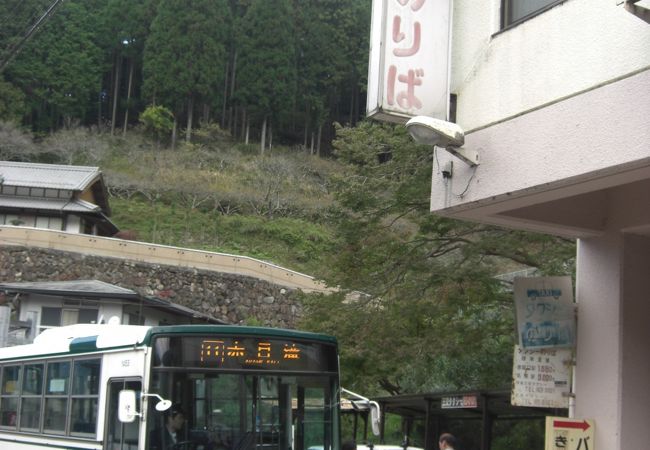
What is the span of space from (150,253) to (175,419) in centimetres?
3590

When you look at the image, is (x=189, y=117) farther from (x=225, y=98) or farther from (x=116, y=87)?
(x=116, y=87)

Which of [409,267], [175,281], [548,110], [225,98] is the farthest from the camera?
[225,98]

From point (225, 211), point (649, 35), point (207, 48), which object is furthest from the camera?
point (207, 48)

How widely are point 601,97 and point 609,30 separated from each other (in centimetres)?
57

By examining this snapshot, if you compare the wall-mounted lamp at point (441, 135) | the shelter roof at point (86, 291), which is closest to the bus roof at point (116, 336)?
the wall-mounted lamp at point (441, 135)

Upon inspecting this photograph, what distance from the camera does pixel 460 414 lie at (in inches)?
619

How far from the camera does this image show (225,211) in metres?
59.8

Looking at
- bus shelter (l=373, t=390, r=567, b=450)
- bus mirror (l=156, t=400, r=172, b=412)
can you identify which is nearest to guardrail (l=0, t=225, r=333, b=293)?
bus shelter (l=373, t=390, r=567, b=450)

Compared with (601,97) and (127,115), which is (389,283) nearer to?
(601,97)

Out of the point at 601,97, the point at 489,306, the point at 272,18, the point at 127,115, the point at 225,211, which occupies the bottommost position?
the point at 489,306

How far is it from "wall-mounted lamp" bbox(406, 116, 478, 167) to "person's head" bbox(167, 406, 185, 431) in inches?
157

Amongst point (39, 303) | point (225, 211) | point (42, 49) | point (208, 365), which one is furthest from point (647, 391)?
point (42, 49)

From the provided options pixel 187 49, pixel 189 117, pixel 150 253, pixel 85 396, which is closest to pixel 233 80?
pixel 189 117

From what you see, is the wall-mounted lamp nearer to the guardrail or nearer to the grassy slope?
the guardrail
